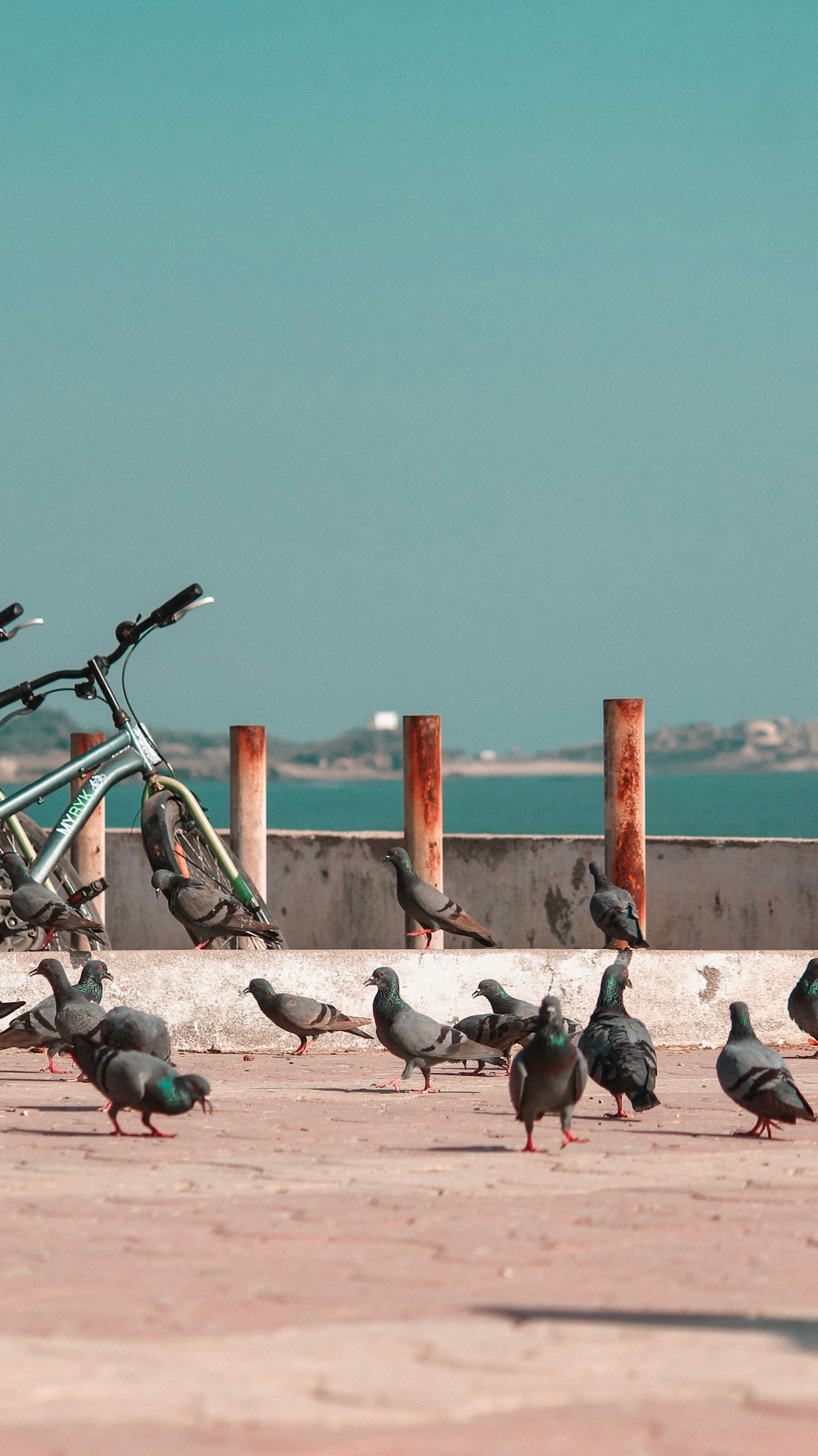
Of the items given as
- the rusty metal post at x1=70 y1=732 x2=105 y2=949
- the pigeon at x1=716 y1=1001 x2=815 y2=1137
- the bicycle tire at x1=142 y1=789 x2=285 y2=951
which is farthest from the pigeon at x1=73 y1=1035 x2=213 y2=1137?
the rusty metal post at x1=70 y1=732 x2=105 y2=949

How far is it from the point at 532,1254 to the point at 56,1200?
185 cm

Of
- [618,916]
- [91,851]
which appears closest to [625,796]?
[618,916]

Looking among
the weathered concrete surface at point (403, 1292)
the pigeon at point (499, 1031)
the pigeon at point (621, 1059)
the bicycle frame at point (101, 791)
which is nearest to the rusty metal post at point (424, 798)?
the bicycle frame at point (101, 791)

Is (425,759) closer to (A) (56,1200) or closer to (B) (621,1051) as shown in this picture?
(B) (621,1051)

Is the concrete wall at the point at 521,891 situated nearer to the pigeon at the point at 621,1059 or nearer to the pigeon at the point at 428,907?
the pigeon at the point at 428,907

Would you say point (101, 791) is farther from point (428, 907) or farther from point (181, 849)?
point (428, 907)

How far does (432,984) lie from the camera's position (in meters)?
11.7

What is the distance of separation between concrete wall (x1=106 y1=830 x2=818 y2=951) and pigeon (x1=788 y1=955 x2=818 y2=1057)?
601 cm

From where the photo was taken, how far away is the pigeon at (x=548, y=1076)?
7.61m

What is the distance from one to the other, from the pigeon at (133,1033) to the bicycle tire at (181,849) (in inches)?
143

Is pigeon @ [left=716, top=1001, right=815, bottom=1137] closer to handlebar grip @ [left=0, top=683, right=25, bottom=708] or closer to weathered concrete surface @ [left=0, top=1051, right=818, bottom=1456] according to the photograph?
weathered concrete surface @ [left=0, top=1051, right=818, bottom=1456]

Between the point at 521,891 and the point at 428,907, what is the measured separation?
4931mm

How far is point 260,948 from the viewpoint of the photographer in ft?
41.4

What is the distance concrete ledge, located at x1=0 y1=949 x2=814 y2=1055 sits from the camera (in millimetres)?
11359
